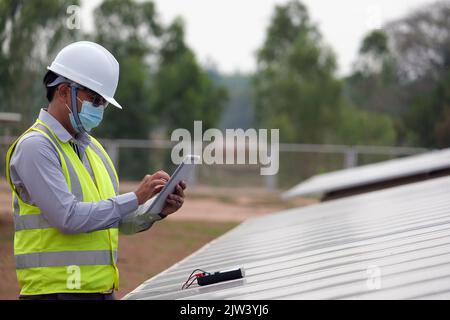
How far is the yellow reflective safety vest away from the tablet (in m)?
0.25

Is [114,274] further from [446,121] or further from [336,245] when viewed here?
[446,121]

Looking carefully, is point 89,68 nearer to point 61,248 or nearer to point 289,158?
point 61,248

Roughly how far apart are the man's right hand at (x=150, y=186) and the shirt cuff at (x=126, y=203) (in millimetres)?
45

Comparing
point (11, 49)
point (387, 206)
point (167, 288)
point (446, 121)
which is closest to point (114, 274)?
point (167, 288)

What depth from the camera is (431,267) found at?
146 inches

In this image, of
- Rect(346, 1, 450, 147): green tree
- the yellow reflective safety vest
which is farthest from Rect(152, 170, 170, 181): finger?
Rect(346, 1, 450, 147): green tree

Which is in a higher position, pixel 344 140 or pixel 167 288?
pixel 344 140

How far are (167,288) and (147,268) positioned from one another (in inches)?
340

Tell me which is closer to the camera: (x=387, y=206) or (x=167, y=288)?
(x=167, y=288)

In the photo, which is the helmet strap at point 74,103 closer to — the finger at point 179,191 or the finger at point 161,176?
the finger at point 161,176

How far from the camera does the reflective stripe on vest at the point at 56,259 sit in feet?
12.0

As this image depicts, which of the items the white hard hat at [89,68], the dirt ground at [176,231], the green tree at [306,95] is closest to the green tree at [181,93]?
the green tree at [306,95]

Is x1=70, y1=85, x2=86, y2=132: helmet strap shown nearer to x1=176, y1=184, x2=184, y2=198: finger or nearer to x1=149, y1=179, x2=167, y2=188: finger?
x1=149, y1=179, x2=167, y2=188: finger
